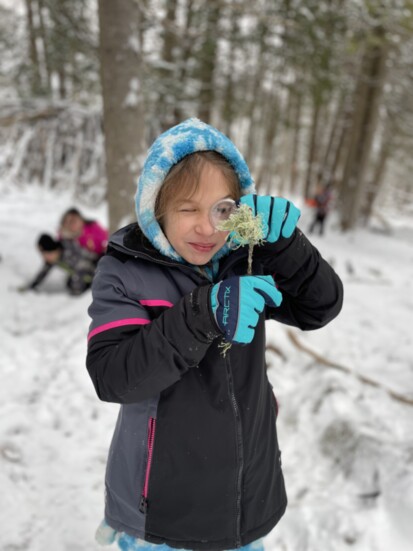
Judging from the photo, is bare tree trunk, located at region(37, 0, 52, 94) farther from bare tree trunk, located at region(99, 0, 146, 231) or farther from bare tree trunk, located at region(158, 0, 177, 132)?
bare tree trunk, located at region(99, 0, 146, 231)

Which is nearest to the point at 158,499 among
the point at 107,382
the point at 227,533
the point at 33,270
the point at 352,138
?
the point at 227,533

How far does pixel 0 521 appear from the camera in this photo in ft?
8.40

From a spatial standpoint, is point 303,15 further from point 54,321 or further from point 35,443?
point 35,443

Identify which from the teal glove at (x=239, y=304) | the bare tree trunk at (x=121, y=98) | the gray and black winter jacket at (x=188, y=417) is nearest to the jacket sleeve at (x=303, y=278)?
the gray and black winter jacket at (x=188, y=417)

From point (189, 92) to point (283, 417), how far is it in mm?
9814

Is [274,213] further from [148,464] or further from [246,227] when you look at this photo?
[148,464]

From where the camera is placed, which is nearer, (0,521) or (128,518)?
(128,518)

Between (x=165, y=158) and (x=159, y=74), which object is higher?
(x=159, y=74)

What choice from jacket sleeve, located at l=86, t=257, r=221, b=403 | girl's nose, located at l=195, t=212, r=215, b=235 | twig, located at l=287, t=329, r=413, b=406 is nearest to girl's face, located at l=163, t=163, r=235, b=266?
girl's nose, located at l=195, t=212, r=215, b=235

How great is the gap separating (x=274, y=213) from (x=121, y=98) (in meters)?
3.86

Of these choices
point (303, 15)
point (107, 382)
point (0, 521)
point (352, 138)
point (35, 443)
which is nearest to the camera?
point (107, 382)

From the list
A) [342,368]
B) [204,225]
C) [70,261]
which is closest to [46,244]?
[70,261]

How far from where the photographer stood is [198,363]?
1.45 metres

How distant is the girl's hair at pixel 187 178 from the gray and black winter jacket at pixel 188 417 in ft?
0.56
